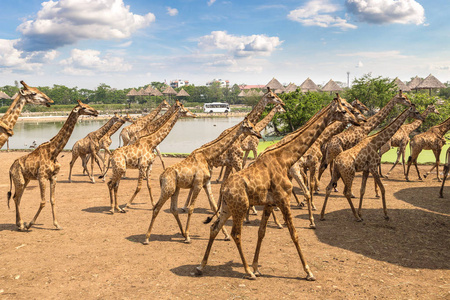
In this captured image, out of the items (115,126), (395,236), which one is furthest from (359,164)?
(115,126)

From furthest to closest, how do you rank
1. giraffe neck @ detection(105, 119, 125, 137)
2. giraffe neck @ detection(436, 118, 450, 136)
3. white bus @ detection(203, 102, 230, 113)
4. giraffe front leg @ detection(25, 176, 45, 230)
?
white bus @ detection(203, 102, 230, 113) → giraffe neck @ detection(105, 119, 125, 137) → giraffe neck @ detection(436, 118, 450, 136) → giraffe front leg @ detection(25, 176, 45, 230)

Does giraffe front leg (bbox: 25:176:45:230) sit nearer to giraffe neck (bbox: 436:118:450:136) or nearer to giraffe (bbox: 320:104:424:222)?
giraffe (bbox: 320:104:424:222)

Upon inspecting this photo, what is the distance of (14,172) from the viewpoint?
8758mm

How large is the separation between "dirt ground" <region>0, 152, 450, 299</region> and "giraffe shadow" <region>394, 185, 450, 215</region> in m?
0.08

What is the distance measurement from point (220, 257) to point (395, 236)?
14.0ft

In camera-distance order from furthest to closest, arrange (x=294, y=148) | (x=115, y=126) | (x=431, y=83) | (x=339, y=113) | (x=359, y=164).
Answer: (x=431, y=83) < (x=115, y=126) < (x=359, y=164) < (x=339, y=113) < (x=294, y=148)

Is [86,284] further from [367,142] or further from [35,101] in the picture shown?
[367,142]

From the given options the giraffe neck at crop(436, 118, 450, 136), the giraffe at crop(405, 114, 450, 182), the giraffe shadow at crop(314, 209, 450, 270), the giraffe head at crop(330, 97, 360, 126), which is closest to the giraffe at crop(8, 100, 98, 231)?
the giraffe head at crop(330, 97, 360, 126)

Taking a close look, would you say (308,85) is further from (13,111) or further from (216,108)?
(13,111)

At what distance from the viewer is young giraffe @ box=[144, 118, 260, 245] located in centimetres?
778

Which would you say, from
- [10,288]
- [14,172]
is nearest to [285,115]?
[14,172]

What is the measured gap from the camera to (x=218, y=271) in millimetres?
6535

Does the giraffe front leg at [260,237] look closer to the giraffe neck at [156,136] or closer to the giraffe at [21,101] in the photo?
the giraffe neck at [156,136]

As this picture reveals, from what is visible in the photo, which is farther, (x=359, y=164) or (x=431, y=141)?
(x=431, y=141)
